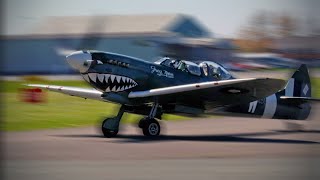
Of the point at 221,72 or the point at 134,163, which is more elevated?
the point at 221,72

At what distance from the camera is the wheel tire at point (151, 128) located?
11.5 meters

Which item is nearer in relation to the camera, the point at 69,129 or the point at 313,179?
the point at 313,179

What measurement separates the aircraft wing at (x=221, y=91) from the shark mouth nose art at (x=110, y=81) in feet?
0.69

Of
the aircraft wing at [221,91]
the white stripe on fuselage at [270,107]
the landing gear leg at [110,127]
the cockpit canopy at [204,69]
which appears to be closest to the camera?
the aircraft wing at [221,91]

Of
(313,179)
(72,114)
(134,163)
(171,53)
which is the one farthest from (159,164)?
(171,53)

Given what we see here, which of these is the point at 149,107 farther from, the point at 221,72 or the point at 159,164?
the point at 159,164

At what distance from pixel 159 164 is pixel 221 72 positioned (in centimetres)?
529

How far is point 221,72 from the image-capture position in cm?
1205

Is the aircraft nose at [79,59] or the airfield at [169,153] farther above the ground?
the aircraft nose at [79,59]

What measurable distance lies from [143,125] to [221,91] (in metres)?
1.61

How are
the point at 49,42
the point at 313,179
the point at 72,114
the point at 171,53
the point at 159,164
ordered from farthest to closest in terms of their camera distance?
the point at 171,53 < the point at 49,42 < the point at 72,114 < the point at 159,164 < the point at 313,179

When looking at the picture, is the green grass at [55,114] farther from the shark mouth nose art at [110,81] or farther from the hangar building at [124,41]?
the hangar building at [124,41]

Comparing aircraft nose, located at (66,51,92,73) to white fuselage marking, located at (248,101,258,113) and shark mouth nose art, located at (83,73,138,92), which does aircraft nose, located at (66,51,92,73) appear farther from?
white fuselage marking, located at (248,101,258,113)

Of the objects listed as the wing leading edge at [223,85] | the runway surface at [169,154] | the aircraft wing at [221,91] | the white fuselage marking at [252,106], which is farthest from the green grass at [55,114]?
the white fuselage marking at [252,106]
